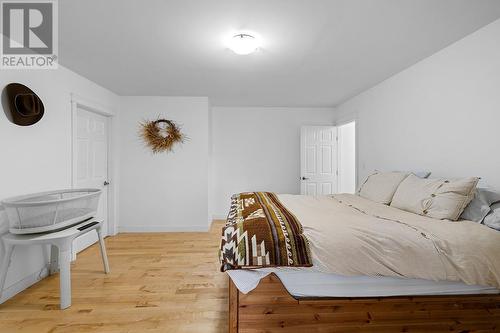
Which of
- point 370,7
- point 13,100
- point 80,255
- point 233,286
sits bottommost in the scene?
point 80,255

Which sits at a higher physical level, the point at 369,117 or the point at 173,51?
the point at 173,51

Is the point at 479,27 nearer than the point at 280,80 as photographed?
Yes

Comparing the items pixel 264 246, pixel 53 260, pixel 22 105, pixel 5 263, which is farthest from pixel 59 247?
pixel 264 246

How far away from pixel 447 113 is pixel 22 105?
13.0 feet

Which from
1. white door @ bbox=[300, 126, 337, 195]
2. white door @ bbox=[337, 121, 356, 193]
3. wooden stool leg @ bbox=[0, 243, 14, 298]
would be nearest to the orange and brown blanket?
wooden stool leg @ bbox=[0, 243, 14, 298]

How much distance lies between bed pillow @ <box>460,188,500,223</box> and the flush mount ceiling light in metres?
2.18

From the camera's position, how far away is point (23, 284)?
2344 millimetres

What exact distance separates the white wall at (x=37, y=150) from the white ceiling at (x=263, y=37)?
1.10ft

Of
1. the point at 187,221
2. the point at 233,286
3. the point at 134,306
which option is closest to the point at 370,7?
the point at 233,286

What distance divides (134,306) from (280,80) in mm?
2996

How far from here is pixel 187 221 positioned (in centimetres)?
435

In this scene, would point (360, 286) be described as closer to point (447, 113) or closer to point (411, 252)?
point (411, 252)

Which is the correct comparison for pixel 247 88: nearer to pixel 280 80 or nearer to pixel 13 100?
pixel 280 80

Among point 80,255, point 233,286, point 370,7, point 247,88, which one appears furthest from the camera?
point 247,88
